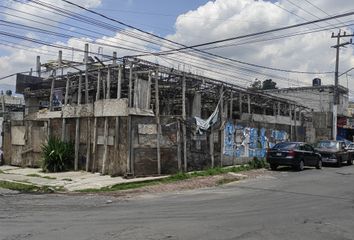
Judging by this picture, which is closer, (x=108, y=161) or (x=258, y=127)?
(x=108, y=161)

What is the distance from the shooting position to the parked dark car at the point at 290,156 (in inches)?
941

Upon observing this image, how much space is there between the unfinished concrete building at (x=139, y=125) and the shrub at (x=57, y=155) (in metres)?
0.42

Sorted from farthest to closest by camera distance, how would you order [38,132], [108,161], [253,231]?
[38,132] < [108,161] < [253,231]

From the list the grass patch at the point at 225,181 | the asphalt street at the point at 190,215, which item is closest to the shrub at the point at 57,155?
the asphalt street at the point at 190,215

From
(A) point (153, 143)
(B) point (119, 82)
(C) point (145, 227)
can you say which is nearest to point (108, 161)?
(A) point (153, 143)

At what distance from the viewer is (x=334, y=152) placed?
92.8 ft

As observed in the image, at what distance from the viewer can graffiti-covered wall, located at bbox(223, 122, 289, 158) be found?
25250 millimetres

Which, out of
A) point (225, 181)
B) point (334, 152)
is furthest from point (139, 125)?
point (334, 152)

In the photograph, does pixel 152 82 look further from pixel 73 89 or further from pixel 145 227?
pixel 145 227

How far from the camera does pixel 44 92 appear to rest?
99.0ft

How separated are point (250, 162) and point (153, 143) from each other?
7717 mm

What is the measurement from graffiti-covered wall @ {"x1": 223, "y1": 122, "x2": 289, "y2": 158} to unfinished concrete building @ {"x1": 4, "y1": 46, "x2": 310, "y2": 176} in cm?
6

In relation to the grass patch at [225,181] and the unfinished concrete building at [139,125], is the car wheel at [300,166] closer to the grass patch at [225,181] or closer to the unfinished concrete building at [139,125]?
the unfinished concrete building at [139,125]

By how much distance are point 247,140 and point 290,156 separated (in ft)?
12.8
